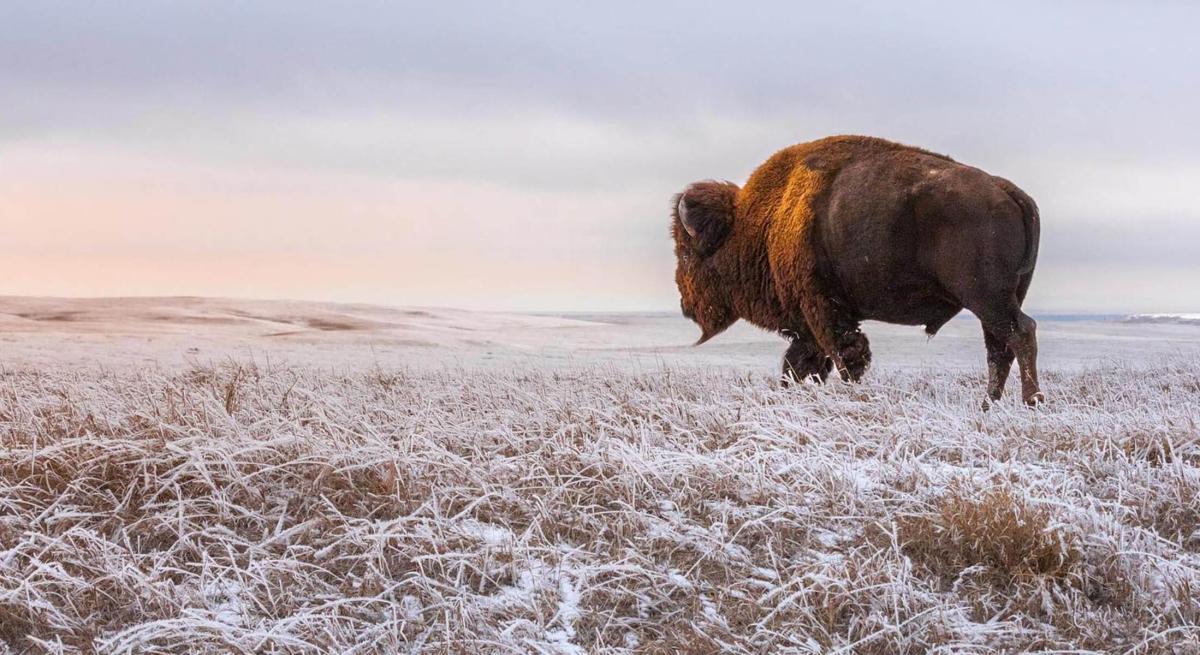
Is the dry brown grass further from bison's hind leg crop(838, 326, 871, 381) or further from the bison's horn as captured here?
the bison's horn

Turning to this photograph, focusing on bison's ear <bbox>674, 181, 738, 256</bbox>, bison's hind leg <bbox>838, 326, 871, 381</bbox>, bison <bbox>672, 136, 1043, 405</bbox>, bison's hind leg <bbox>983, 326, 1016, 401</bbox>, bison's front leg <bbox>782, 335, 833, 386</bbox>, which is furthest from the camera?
bison's ear <bbox>674, 181, 738, 256</bbox>

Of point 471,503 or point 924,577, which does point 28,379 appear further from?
point 924,577

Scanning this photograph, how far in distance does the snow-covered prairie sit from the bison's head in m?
3.35

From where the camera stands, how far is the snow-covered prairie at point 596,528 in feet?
10.5

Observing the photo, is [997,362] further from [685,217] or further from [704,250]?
[685,217]

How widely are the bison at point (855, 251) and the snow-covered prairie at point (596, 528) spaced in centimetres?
145

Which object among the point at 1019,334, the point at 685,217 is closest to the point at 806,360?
the point at 685,217

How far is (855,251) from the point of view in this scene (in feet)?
26.2

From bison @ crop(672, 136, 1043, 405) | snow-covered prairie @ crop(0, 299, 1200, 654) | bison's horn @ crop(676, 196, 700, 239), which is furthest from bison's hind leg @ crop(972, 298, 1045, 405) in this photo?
bison's horn @ crop(676, 196, 700, 239)

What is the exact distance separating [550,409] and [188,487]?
2437mm

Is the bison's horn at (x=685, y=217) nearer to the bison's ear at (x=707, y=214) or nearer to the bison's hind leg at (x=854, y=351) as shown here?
the bison's ear at (x=707, y=214)

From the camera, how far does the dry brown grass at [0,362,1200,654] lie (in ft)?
10.5

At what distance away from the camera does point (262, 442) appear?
4691 mm

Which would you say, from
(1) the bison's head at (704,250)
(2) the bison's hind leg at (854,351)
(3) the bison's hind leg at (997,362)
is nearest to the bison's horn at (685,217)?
(1) the bison's head at (704,250)
